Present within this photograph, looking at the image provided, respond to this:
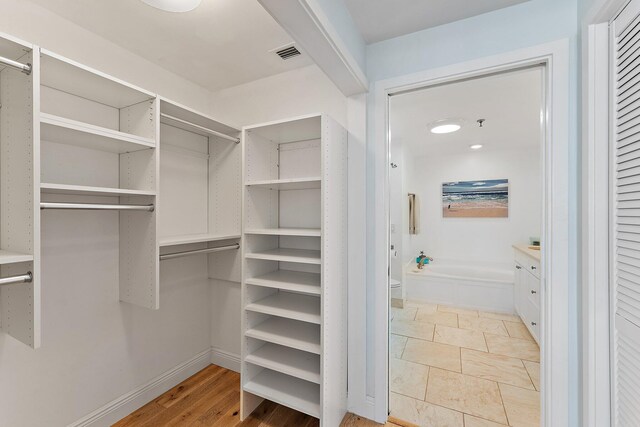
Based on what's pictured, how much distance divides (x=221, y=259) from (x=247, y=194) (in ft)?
2.79

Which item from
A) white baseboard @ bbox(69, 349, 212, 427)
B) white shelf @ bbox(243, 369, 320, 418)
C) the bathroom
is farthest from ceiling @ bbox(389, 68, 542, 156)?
white baseboard @ bbox(69, 349, 212, 427)

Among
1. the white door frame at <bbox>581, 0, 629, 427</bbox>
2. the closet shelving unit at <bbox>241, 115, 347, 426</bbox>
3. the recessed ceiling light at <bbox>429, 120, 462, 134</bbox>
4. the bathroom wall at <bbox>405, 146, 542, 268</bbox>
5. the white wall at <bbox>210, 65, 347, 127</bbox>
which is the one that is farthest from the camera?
the bathroom wall at <bbox>405, 146, 542, 268</bbox>

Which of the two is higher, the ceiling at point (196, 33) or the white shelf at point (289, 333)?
the ceiling at point (196, 33)

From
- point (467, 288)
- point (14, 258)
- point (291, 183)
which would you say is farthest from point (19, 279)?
point (467, 288)

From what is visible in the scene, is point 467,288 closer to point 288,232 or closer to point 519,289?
point 519,289

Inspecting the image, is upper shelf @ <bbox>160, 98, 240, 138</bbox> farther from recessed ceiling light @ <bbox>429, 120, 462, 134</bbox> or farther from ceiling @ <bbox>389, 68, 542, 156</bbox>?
recessed ceiling light @ <bbox>429, 120, 462, 134</bbox>

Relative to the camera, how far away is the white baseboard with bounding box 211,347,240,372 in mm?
2316

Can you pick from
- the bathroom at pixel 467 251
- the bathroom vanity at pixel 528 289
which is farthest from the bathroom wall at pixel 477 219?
the bathroom vanity at pixel 528 289

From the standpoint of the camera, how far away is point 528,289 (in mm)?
3029

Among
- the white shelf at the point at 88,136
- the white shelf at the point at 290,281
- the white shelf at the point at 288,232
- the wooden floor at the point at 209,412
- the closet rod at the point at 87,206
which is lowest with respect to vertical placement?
the wooden floor at the point at 209,412

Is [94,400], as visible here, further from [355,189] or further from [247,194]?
[355,189]

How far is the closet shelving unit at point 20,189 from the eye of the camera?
1096 mm

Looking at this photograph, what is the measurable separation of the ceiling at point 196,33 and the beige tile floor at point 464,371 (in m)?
2.65

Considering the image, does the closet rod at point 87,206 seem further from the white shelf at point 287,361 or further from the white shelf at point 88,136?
the white shelf at point 287,361
